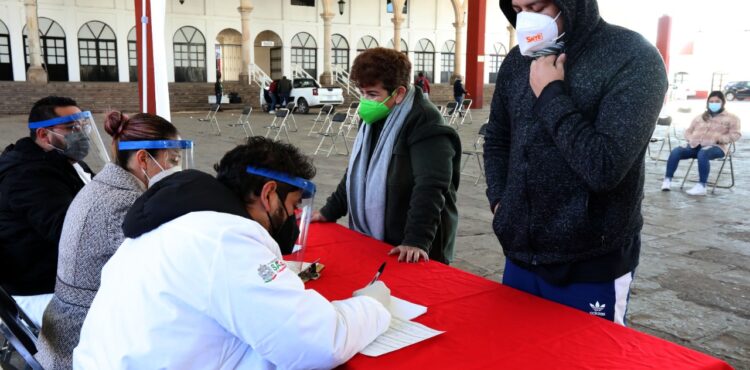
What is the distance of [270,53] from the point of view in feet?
97.5

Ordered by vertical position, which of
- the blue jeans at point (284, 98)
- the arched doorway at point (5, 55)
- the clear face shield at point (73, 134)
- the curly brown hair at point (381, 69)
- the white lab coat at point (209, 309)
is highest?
the arched doorway at point (5, 55)

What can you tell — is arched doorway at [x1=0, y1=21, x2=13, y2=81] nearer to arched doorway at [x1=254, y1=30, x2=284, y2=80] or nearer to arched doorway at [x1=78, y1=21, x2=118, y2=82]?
arched doorway at [x1=78, y1=21, x2=118, y2=82]

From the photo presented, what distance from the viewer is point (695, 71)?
37.1m

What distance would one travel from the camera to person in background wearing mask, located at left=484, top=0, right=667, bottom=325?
5.09 feet

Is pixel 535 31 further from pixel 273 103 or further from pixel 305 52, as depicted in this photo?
pixel 305 52

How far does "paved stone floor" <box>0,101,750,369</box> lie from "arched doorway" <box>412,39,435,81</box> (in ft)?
77.3

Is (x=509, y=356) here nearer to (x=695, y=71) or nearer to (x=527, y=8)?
(x=527, y=8)

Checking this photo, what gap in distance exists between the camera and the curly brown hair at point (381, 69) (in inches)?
104

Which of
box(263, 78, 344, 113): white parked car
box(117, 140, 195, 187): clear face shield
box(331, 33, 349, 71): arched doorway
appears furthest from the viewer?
box(331, 33, 349, 71): arched doorway

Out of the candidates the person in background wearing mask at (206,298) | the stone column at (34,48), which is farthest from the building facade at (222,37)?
the person in background wearing mask at (206,298)

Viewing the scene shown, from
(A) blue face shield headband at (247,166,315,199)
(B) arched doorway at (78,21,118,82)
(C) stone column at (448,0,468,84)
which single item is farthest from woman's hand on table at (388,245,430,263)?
(C) stone column at (448,0,468,84)

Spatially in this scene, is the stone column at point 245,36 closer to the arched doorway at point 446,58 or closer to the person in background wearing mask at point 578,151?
the arched doorway at point 446,58

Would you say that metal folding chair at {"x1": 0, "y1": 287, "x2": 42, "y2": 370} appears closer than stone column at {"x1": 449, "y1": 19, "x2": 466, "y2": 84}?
Yes

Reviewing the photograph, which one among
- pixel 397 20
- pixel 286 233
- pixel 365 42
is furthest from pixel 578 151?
pixel 365 42
